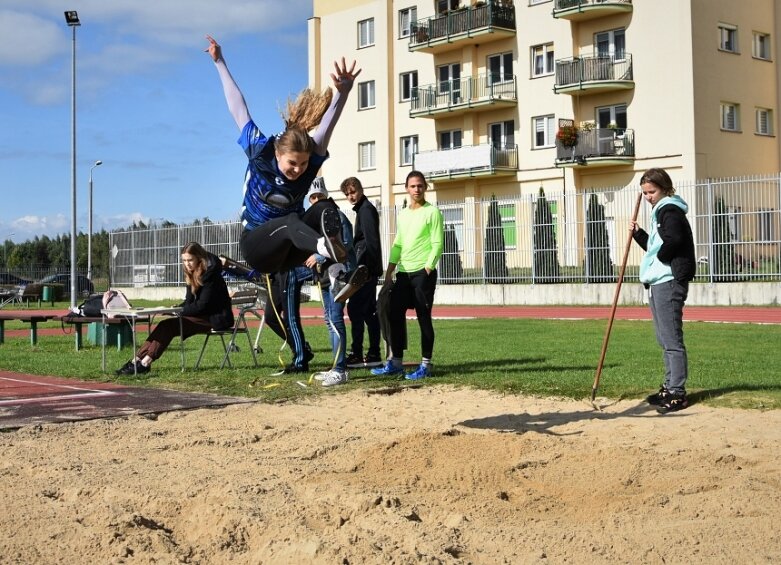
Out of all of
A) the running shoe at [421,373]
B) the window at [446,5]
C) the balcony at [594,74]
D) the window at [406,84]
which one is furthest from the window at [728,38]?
the running shoe at [421,373]

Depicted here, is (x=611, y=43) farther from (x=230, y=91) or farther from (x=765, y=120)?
(x=230, y=91)

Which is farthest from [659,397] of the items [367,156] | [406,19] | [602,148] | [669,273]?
[367,156]

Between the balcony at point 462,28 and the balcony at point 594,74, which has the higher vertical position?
the balcony at point 462,28

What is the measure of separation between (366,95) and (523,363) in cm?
3789

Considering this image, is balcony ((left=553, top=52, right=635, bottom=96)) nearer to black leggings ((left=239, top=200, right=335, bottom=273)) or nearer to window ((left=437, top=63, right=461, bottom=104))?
window ((left=437, top=63, right=461, bottom=104))

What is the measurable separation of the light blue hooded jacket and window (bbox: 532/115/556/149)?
109ft

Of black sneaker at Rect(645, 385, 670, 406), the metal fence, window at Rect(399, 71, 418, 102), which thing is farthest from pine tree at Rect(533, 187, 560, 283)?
window at Rect(399, 71, 418, 102)

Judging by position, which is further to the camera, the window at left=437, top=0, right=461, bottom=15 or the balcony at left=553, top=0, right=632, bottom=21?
the window at left=437, top=0, right=461, bottom=15

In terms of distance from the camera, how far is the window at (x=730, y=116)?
124 feet

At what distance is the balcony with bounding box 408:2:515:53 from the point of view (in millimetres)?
41375

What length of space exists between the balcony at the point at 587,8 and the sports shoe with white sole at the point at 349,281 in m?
32.6

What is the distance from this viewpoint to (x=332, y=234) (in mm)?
7211

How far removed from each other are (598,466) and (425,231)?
489cm

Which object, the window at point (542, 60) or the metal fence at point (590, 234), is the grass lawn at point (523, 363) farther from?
the window at point (542, 60)
